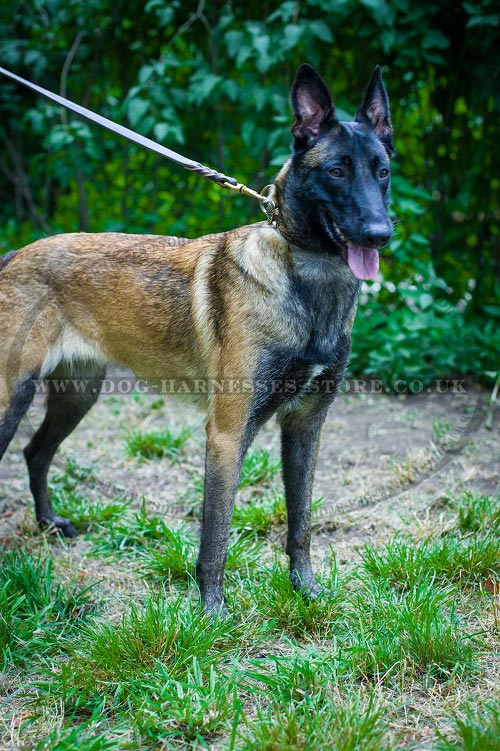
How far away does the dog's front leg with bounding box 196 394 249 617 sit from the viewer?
2.51m

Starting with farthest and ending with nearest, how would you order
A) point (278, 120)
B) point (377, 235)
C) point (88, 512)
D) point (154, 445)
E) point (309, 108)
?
point (278, 120) < point (154, 445) < point (88, 512) < point (309, 108) < point (377, 235)

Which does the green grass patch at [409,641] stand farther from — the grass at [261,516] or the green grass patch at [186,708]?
the grass at [261,516]

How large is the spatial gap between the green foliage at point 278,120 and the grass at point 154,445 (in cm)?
145

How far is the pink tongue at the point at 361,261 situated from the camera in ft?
7.54

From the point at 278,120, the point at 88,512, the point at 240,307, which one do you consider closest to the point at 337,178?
the point at 240,307

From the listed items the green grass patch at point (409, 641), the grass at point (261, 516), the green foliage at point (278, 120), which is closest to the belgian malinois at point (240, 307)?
the green grass patch at point (409, 641)

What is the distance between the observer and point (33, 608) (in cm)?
262

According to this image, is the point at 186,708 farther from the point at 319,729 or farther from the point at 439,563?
the point at 439,563

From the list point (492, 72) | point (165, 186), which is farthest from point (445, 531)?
point (165, 186)

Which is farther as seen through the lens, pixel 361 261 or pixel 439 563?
pixel 439 563

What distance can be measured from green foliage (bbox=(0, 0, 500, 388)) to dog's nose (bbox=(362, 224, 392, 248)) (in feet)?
7.82

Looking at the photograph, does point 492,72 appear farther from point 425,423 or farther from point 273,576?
point 273,576

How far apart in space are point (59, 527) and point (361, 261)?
1.92 metres

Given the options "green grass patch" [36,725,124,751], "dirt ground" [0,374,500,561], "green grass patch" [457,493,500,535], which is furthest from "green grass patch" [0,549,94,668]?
"green grass patch" [457,493,500,535]
